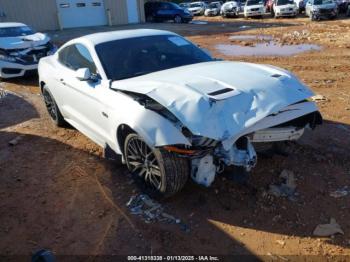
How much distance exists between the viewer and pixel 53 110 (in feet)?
20.2

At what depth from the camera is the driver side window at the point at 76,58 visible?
467 cm

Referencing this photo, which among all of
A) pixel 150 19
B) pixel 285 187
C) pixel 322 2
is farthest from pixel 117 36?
pixel 150 19

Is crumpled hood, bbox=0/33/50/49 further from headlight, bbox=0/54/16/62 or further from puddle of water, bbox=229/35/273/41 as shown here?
puddle of water, bbox=229/35/273/41

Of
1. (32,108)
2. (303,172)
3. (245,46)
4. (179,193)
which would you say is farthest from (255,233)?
(245,46)

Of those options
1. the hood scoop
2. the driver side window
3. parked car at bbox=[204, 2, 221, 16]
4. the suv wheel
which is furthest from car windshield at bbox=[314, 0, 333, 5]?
the hood scoop

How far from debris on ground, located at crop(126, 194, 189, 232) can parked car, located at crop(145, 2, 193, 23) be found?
26055 millimetres

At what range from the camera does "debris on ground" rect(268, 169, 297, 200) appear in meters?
3.86

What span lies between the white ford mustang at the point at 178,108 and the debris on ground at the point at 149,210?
0.19 m

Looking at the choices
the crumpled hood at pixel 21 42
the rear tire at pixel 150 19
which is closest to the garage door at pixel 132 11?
the rear tire at pixel 150 19

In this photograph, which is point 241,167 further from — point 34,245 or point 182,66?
point 34,245

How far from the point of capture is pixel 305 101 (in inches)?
150

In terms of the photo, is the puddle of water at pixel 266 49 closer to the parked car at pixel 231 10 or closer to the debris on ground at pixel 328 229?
the debris on ground at pixel 328 229

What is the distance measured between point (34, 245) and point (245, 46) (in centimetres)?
1237

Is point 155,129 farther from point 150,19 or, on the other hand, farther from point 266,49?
point 150,19
